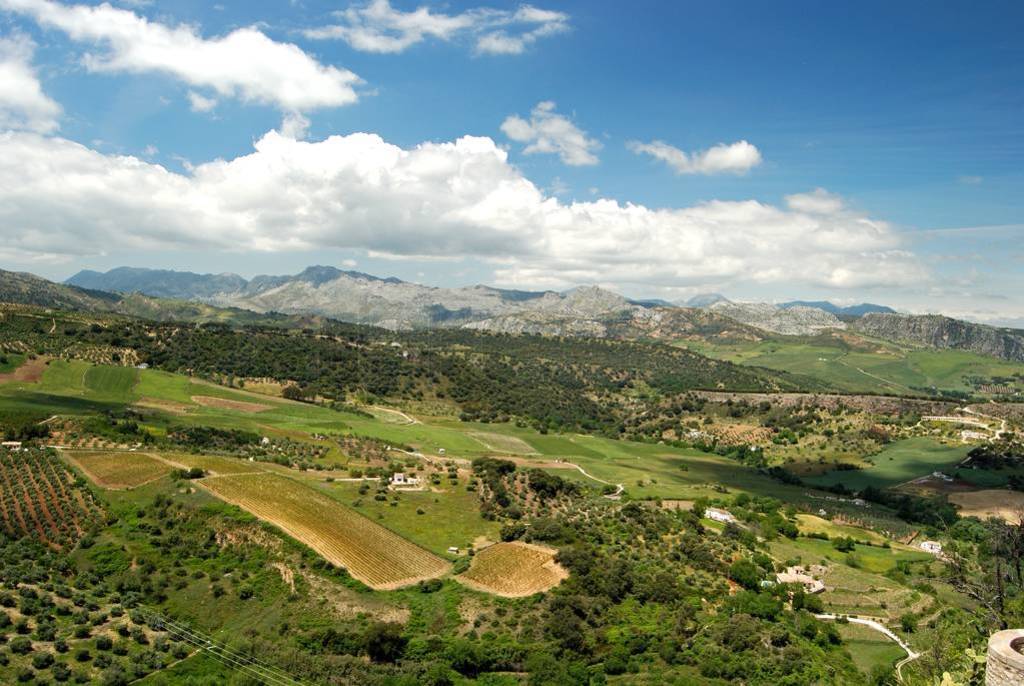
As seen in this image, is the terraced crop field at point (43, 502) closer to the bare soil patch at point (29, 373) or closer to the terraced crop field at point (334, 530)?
the terraced crop field at point (334, 530)

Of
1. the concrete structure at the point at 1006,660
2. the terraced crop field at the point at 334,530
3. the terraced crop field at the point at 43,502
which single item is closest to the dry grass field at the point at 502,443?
the terraced crop field at the point at 334,530

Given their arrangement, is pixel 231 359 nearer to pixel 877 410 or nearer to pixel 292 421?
pixel 292 421

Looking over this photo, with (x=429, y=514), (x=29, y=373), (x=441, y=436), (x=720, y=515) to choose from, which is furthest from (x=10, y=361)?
(x=720, y=515)

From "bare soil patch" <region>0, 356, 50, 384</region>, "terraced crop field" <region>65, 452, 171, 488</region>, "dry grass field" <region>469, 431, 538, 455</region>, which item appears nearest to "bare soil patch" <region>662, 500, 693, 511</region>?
"dry grass field" <region>469, 431, 538, 455</region>

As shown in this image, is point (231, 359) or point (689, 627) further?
point (231, 359)

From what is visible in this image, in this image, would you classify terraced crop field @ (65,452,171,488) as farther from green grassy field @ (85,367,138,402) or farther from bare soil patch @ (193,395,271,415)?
bare soil patch @ (193,395,271,415)

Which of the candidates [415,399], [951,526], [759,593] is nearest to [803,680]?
[759,593]
